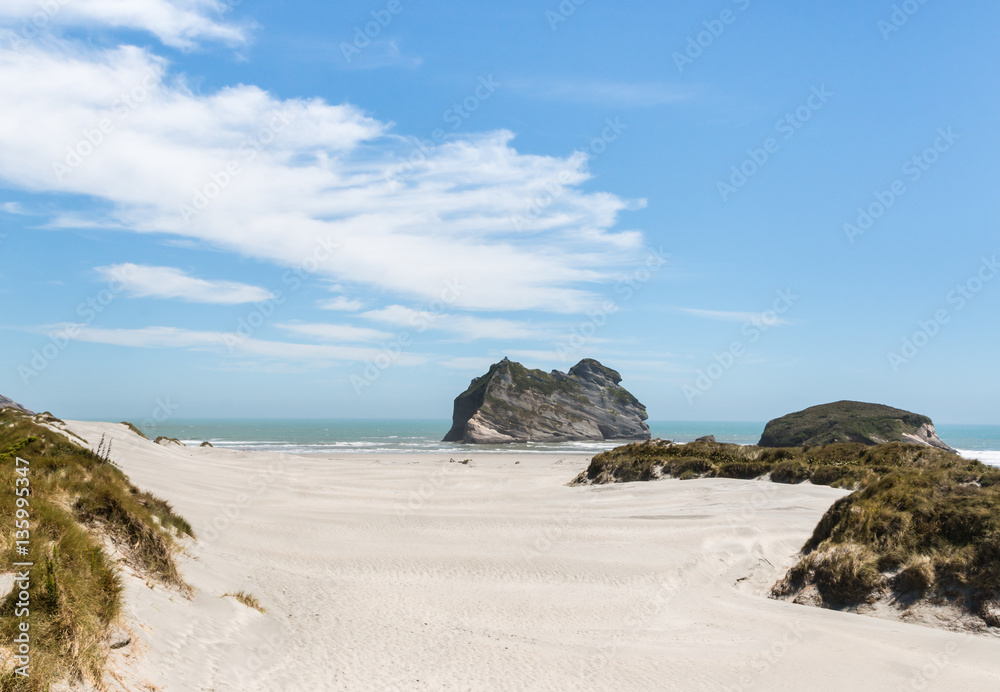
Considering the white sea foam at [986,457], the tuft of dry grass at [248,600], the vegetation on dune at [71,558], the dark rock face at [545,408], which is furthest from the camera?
the dark rock face at [545,408]

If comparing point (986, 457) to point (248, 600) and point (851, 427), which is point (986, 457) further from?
point (248, 600)

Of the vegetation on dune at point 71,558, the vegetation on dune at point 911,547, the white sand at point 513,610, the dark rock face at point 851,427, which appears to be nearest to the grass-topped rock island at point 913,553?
the vegetation on dune at point 911,547

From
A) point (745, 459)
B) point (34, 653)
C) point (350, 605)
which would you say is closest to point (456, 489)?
point (745, 459)

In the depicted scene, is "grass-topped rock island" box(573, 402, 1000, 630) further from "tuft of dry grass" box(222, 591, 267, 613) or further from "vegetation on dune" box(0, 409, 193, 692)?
"vegetation on dune" box(0, 409, 193, 692)

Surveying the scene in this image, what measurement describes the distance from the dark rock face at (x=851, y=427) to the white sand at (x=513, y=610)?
31.6m

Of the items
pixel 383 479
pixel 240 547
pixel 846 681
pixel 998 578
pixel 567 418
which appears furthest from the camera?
pixel 567 418

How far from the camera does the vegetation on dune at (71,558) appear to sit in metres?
4.48

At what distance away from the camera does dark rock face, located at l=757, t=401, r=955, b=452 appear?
45.6m

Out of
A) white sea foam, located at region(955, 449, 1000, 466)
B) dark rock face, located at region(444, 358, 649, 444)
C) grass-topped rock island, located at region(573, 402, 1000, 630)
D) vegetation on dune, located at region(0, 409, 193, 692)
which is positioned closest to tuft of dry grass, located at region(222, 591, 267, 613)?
vegetation on dune, located at region(0, 409, 193, 692)

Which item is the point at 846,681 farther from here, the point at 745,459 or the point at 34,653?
the point at 745,459

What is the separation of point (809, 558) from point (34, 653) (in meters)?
10.8

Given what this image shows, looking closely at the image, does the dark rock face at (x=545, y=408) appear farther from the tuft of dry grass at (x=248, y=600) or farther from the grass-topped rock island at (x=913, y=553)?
the tuft of dry grass at (x=248, y=600)

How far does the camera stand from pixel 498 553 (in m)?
13.1

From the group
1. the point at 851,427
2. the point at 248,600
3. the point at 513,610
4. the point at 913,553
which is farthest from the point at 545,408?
the point at 248,600
